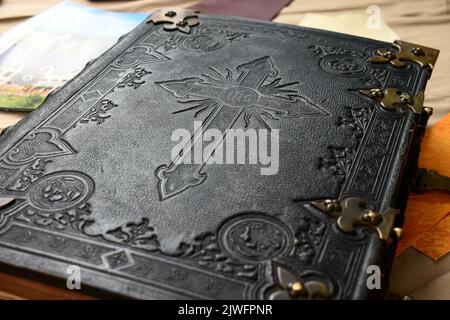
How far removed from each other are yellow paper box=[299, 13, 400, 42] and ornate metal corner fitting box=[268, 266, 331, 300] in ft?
3.28

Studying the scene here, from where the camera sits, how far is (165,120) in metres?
0.96

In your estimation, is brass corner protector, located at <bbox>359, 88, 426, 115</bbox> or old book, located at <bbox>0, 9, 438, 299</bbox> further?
brass corner protector, located at <bbox>359, 88, 426, 115</bbox>

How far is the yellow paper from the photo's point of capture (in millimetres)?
1507

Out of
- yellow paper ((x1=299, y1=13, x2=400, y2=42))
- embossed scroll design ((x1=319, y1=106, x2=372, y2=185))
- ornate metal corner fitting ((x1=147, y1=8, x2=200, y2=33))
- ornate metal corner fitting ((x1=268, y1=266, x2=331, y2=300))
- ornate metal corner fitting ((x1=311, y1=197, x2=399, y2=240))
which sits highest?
yellow paper ((x1=299, y1=13, x2=400, y2=42))

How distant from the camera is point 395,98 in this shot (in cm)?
102

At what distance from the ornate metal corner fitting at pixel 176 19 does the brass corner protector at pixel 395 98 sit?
460mm

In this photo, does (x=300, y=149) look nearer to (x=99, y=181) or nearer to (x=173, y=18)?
(x=99, y=181)

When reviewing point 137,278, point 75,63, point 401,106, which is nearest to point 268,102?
point 401,106

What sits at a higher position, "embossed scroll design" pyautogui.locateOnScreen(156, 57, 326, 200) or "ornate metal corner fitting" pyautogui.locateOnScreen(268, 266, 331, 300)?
"embossed scroll design" pyautogui.locateOnScreen(156, 57, 326, 200)

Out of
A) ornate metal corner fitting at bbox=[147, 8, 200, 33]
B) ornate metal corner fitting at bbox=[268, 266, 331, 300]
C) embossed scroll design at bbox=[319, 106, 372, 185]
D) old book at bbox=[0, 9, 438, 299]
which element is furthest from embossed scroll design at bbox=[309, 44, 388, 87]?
ornate metal corner fitting at bbox=[268, 266, 331, 300]

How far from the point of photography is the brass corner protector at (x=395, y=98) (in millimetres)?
1009

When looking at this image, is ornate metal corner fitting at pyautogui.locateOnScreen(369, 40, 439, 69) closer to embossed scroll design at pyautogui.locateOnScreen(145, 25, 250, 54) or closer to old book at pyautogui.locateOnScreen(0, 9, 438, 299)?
old book at pyautogui.locateOnScreen(0, 9, 438, 299)

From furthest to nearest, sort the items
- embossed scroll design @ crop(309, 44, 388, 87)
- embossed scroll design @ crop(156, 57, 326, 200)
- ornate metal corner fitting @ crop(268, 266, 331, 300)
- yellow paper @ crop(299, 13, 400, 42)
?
yellow paper @ crop(299, 13, 400, 42)
embossed scroll design @ crop(309, 44, 388, 87)
embossed scroll design @ crop(156, 57, 326, 200)
ornate metal corner fitting @ crop(268, 266, 331, 300)
